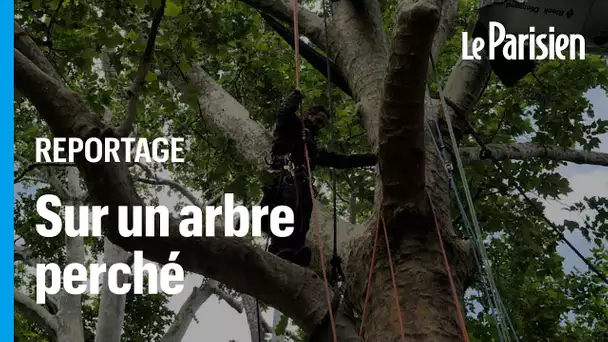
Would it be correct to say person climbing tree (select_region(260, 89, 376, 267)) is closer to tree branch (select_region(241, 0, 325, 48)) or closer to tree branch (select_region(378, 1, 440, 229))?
tree branch (select_region(241, 0, 325, 48))

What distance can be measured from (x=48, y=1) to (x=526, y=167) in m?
4.53

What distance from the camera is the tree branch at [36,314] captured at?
8.00 metres

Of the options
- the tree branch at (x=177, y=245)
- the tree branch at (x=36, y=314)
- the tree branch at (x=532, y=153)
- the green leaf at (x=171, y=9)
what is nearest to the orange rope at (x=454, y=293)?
the tree branch at (x=177, y=245)

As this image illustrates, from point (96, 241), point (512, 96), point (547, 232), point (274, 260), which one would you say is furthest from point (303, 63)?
point (96, 241)

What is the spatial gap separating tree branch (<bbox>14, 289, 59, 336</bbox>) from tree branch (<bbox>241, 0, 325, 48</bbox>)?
5.85 metres

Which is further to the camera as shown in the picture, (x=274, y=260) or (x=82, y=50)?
(x=82, y=50)

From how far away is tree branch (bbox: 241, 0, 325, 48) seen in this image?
3996 mm

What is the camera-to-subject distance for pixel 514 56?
3.37 metres

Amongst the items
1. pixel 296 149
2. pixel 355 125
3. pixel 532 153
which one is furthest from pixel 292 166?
pixel 355 125

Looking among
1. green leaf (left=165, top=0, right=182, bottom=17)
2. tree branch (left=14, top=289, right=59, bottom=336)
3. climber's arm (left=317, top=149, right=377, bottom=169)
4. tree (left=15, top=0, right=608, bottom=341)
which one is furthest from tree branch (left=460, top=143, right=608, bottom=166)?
tree branch (left=14, top=289, right=59, bottom=336)

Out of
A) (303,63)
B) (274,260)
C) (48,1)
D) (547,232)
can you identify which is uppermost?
(303,63)

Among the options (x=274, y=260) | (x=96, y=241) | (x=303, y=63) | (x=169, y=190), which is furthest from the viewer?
(x=96, y=241)

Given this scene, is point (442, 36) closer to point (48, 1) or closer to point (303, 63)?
point (48, 1)

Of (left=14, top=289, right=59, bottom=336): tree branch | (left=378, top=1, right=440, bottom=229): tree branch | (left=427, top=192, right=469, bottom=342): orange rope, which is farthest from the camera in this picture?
(left=14, top=289, right=59, bottom=336): tree branch
